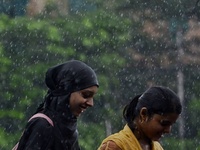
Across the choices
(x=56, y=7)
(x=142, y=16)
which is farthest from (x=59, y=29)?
(x=142, y=16)

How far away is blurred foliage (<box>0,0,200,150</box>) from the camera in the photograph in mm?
17438

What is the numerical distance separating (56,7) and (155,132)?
652 inches

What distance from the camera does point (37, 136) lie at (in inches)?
150

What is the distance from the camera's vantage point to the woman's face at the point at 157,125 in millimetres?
3857

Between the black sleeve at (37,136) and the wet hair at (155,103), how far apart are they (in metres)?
0.42

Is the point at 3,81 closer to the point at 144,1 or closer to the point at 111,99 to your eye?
the point at 111,99

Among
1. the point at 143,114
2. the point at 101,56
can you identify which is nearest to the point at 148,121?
the point at 143,114

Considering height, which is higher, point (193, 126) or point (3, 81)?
point (3, 81)

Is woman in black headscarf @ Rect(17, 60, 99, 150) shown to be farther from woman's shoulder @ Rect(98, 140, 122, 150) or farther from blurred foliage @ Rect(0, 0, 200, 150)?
blurred foliage @ Rect(0, 0, 200, 150)

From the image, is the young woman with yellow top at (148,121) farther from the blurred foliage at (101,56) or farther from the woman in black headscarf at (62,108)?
the blurred foliage at (101,56)

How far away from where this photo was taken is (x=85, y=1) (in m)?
20.5

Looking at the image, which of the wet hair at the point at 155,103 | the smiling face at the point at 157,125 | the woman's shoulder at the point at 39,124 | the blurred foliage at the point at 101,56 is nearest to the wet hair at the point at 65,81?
the woman's shoulder at the point at 39,124

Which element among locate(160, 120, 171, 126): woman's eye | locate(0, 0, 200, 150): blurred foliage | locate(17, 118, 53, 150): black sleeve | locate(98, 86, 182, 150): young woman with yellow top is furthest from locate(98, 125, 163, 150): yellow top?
locate(0, 0, 200, 150): blurred foliage

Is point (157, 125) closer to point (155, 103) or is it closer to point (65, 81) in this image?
point (155, 103)
